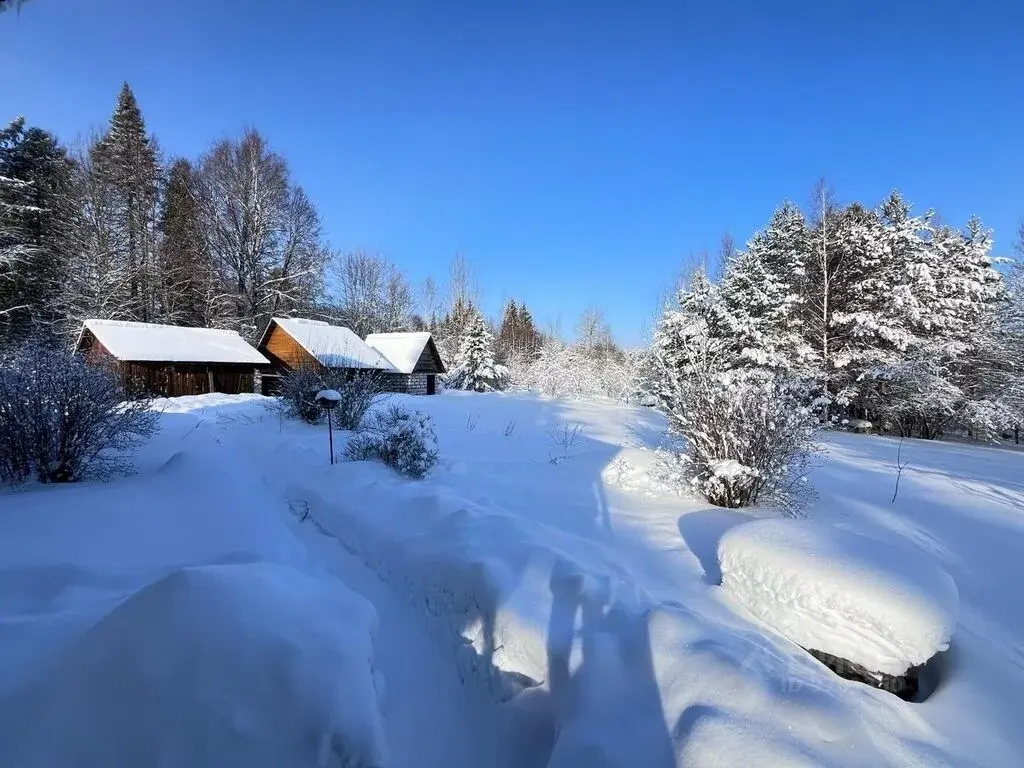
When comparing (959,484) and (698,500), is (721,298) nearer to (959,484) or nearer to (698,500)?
(959,484)

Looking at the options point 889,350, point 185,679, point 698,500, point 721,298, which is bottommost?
point 698,500

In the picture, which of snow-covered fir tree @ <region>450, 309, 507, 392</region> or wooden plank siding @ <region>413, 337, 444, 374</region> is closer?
wooden plank siding @ <region>413, 337, 444, 374</region>

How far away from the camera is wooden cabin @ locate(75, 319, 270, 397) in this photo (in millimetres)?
17928

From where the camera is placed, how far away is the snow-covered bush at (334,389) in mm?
10383

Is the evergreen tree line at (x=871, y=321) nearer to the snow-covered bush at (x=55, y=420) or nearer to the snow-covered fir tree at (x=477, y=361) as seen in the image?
the snow-covered fir tree at (x=477, y=361)

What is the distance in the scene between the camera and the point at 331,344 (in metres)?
23.0

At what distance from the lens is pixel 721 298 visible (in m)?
19.0

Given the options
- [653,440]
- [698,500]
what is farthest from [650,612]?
[653,440]

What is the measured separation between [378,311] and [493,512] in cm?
3608

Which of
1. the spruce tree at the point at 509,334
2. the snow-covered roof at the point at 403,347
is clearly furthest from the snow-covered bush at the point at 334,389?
the spruce tree at the point at 509,334

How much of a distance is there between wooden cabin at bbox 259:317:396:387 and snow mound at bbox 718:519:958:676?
19.4m

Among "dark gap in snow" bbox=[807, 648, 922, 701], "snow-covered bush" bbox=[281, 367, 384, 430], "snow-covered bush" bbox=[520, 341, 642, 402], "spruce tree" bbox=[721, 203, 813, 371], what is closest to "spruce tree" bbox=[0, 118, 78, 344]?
"snow-covered bush" bbox=[281, 367, 384, 430]

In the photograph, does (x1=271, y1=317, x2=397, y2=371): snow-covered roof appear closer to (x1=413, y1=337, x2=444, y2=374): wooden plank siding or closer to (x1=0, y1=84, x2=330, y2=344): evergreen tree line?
(x1=413, y1=337, x2=444, y2=374): wooden plank siding

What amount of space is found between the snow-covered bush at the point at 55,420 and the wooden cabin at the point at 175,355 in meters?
13.0
